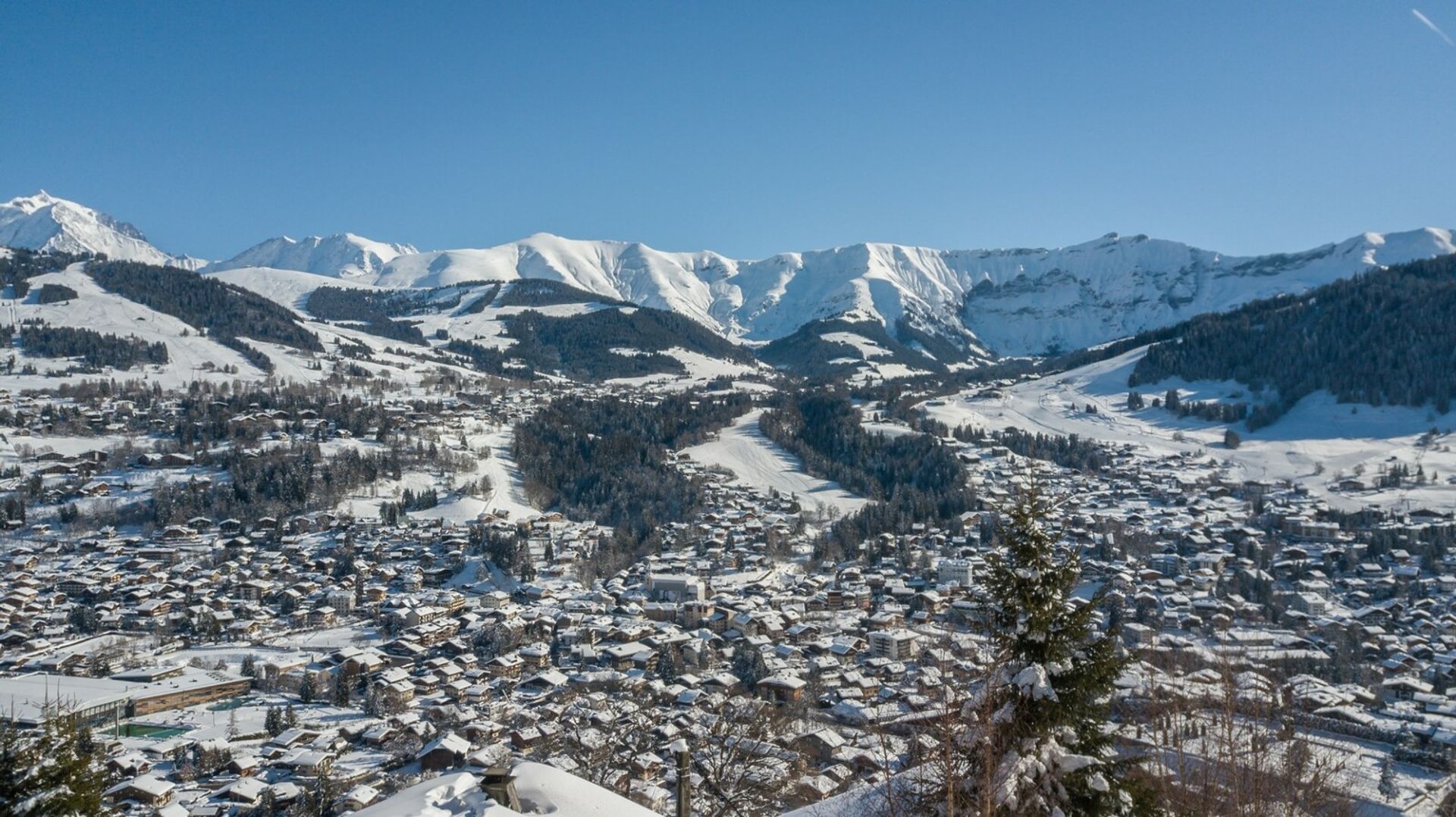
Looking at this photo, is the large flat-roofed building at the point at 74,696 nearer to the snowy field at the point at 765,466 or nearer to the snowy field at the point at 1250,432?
the snowy field at the point at 765,466

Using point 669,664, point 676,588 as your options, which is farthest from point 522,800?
point 676,588

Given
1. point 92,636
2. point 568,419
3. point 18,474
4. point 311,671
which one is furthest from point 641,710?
point 568,419

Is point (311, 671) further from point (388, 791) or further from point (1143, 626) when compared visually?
point (1143, 626)

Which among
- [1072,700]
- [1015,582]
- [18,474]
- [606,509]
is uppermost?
[1015,582]

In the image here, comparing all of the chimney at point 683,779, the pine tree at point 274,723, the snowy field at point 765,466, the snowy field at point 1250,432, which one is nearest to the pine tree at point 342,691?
the pine tree at point 274,723

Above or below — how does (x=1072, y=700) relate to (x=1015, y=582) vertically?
below

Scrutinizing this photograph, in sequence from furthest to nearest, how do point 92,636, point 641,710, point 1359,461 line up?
point 1359,461, point 92,636, point 641,710
